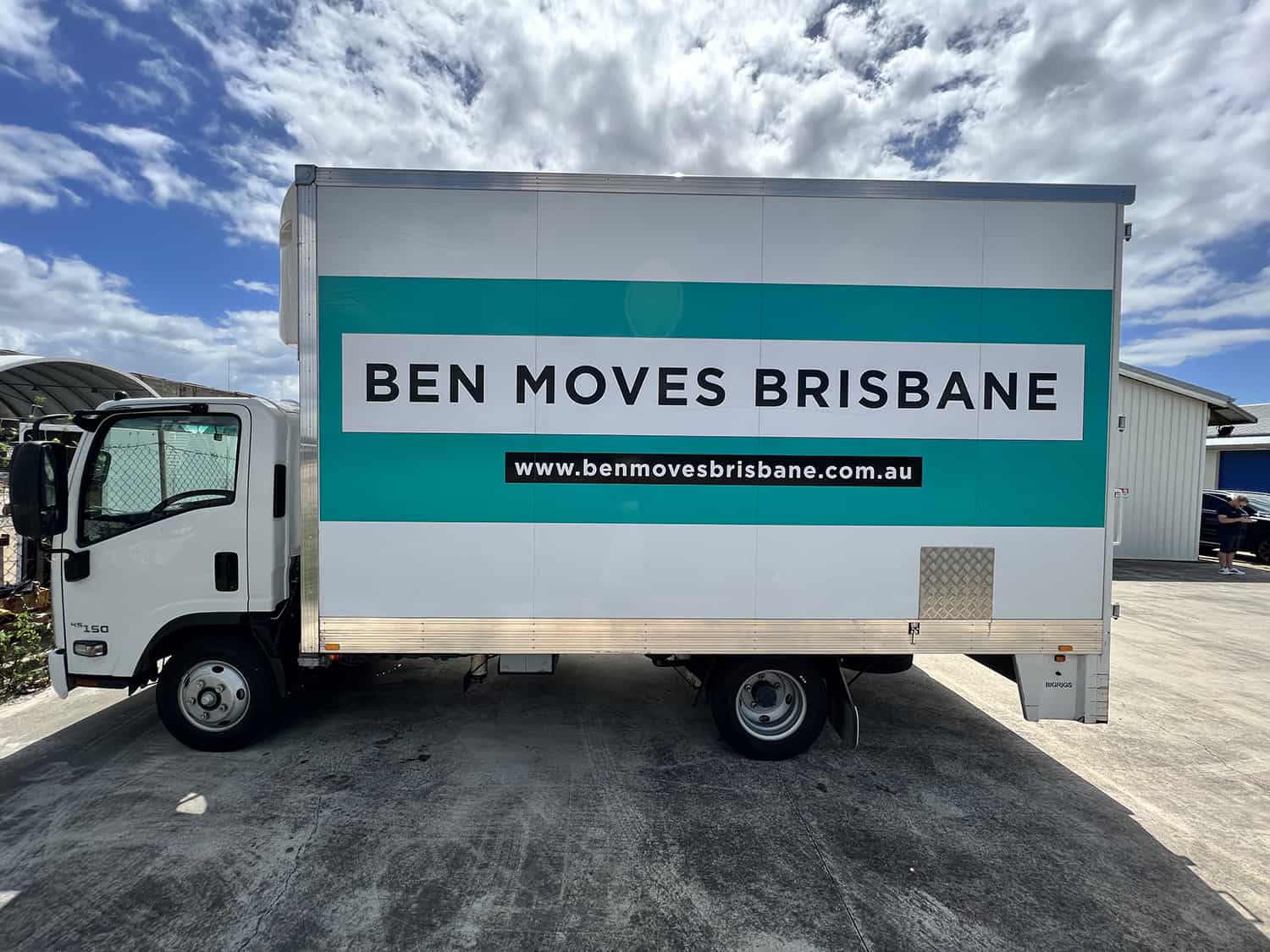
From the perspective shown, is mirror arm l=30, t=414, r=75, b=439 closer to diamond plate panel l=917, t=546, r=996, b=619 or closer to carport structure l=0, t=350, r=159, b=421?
diamond plate panel l=917, t=546, r=996, b=619

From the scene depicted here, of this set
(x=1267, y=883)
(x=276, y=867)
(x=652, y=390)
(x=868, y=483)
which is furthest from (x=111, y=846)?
(x=1267, y=883)

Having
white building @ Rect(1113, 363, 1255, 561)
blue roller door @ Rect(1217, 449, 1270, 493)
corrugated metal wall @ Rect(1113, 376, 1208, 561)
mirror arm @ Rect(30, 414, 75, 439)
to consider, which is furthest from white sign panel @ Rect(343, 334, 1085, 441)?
blue roller door @ Rect(1217, 449, 1270, 493)

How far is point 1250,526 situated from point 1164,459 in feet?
9.13

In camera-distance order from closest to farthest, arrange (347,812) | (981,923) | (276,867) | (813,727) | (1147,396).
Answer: (981,923) → (276,867) → (347,812) → (813,727) → (1147,396)

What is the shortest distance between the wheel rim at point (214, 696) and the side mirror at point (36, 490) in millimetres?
1217

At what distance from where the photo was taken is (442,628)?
3.38 meters

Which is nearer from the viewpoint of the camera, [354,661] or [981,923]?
[981,923]

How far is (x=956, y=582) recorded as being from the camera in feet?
11.2

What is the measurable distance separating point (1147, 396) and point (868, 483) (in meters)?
14.0

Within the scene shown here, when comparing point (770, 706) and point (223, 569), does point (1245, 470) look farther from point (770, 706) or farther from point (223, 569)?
point (223, 569)

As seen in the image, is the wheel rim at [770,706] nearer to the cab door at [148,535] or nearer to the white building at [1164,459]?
the cab door at [148,535]

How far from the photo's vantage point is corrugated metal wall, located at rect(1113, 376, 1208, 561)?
12.5m

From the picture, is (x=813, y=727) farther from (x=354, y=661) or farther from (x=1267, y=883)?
(x=354, y=661)

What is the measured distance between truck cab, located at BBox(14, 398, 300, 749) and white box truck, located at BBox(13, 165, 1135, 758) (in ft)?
0.96
